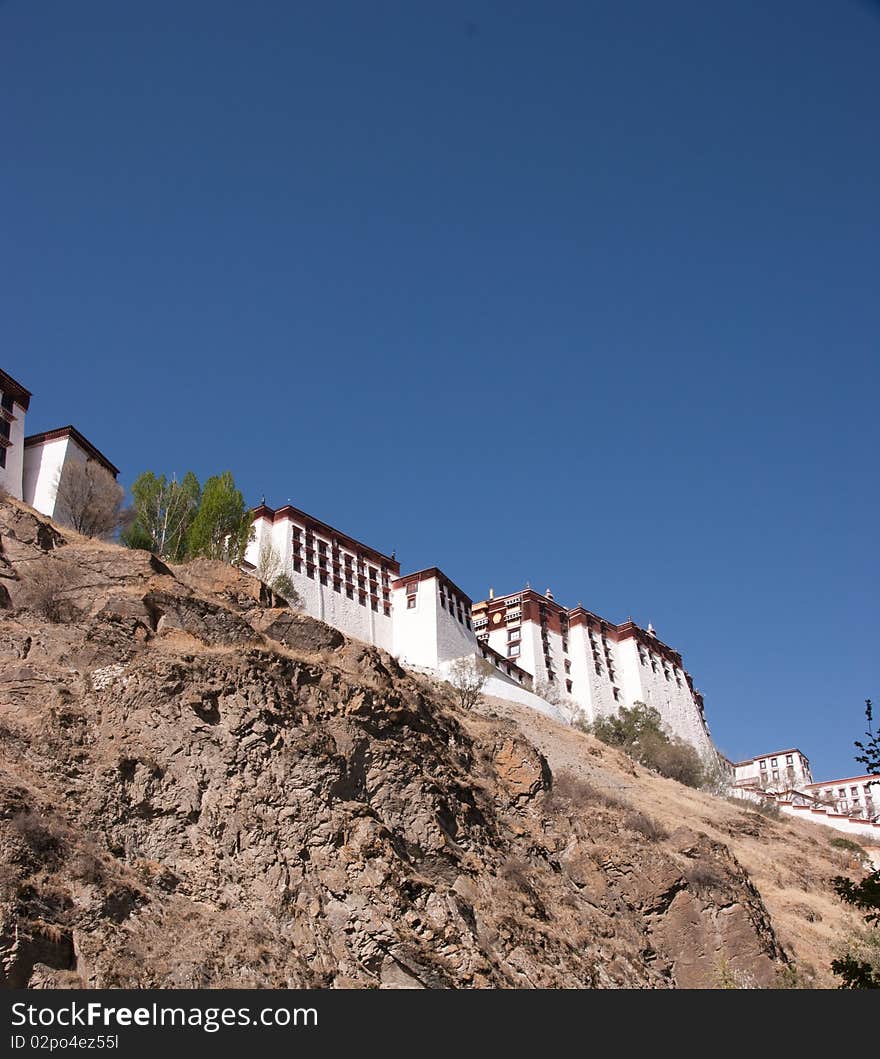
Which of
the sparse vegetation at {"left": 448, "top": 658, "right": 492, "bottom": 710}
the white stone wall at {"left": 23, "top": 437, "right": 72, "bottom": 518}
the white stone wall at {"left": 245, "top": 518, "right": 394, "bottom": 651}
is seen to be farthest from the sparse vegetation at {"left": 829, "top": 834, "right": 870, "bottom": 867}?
the white stone wall at {"left": 23, "top": 437, "right": 72, "bottom": 518}

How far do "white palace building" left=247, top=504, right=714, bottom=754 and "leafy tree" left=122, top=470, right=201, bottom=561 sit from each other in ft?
32.8

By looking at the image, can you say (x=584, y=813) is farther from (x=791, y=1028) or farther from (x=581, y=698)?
(x=581, y=698)

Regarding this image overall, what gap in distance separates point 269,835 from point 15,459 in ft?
86.3

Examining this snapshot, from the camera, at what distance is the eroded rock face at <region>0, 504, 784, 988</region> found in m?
18.2

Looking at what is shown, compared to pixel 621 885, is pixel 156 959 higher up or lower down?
lower down

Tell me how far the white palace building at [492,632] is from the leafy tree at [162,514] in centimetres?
1001

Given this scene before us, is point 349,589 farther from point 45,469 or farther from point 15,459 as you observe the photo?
point 15,459

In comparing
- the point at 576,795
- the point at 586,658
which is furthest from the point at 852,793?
the point at 576,795

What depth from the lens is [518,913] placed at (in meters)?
22.7

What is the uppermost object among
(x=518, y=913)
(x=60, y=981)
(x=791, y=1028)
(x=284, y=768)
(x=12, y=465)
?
(x=12, y=465)

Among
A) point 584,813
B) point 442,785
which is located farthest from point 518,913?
point 584,813

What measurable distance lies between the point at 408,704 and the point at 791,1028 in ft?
48.1

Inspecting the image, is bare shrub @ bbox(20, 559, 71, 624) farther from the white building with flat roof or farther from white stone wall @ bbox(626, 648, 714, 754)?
white stone wall @ bbox(626, 648, 714, 754)

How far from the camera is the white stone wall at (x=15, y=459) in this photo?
134 ft
